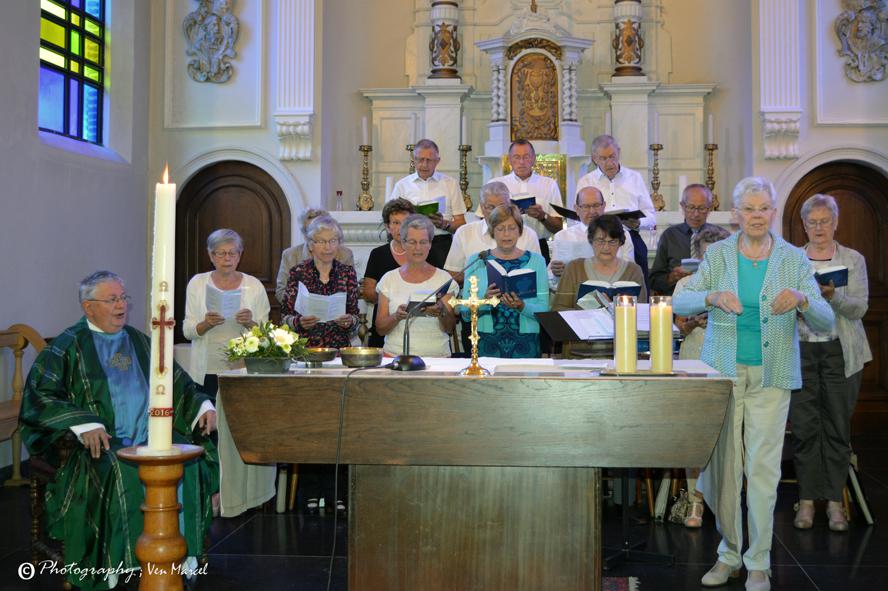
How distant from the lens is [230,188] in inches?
356

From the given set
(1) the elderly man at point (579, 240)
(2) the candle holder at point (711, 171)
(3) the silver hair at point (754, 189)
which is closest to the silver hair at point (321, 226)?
(1) the elderly man at point (579, 240)

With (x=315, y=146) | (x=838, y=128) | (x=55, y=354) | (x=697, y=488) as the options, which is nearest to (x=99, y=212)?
(x=315, y=146)

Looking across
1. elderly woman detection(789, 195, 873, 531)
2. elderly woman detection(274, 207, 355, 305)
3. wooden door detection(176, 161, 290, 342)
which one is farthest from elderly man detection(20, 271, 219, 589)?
wooden door detection(176, 161, 290, 342)

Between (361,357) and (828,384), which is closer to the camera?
(361,357)

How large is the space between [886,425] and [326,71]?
592 cm

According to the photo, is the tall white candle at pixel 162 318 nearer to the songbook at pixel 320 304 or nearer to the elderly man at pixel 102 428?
the elderly man at pixel 102 428

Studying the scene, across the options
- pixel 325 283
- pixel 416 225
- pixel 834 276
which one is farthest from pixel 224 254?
pixel 834 276

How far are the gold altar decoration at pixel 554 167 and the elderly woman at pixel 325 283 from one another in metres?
3.78

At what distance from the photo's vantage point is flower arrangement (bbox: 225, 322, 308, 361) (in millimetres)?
3320

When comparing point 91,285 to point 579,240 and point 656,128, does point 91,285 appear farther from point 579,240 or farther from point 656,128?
point 656,128

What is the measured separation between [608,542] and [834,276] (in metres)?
1.70

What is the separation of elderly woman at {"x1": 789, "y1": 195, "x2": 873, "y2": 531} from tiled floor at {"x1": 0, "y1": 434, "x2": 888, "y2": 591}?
219 mm

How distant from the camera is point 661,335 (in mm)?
3217

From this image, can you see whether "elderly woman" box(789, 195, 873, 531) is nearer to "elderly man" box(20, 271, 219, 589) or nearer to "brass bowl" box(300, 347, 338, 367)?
"brass bowl" box(300, 347, 338, 367)
